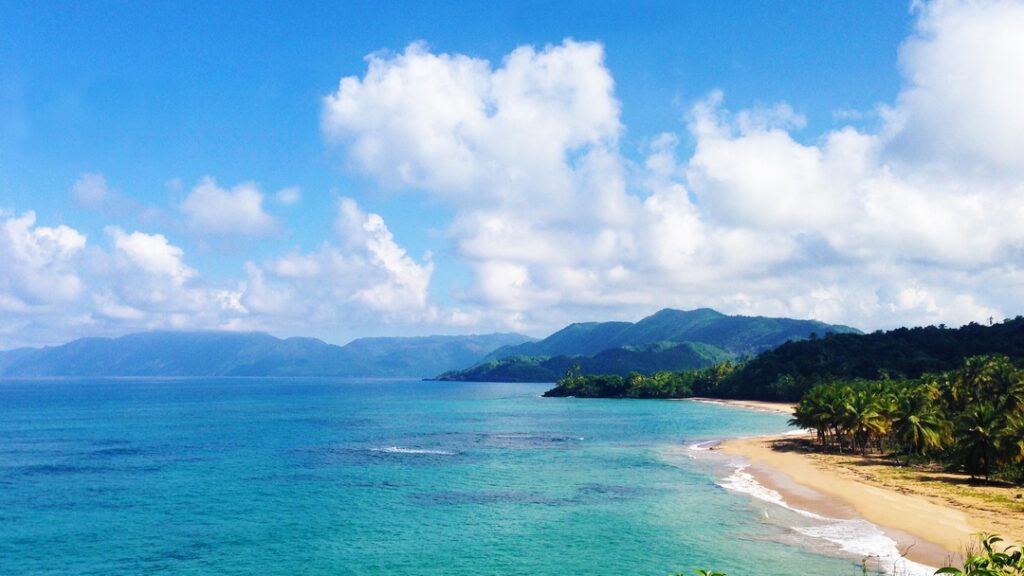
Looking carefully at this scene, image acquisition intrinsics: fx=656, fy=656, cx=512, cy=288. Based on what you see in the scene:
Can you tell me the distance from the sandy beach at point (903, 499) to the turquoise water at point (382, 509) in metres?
6.57

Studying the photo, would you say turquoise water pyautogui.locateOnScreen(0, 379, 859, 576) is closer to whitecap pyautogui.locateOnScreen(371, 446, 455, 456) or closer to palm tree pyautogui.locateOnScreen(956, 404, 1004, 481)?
whitecap pyautogui.locateOnScreen(371, 446, 455, 456)

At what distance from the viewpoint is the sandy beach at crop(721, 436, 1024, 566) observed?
48.8 metres

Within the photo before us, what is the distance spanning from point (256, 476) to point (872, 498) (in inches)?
2711

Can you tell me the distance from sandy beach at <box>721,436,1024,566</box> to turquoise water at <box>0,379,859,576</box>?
657 cm

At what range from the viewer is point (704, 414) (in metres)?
187

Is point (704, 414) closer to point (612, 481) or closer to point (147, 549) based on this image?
point (612, 481)

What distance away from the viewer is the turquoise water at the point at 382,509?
46250mm

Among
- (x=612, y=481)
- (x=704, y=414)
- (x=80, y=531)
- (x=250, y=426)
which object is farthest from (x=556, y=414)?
(x=80, y=531)

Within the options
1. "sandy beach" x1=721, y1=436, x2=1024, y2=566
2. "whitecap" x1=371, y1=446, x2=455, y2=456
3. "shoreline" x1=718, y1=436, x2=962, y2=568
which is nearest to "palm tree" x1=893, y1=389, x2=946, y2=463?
"sandy beach" x1=721, y1=436, x2=1024, y2=566

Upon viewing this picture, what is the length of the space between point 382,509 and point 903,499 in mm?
49557

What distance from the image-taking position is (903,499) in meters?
62.6

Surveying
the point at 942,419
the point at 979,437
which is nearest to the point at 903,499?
the point at 979,437

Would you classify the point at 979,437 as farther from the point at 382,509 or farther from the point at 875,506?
the point at 382,509

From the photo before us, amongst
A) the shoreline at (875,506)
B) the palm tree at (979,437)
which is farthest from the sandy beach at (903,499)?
the palm tree at (979,437)
